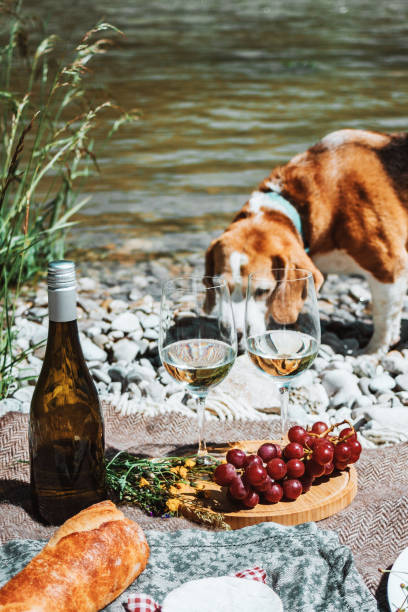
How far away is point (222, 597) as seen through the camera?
173 centimetres

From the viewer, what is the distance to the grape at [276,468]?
2.36 m

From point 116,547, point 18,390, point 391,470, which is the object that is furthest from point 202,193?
point 116,547

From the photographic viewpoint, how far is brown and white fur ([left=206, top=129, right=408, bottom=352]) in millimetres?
4625

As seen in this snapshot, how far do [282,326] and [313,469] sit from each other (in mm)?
469

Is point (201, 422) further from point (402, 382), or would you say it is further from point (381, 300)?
point (381, 300)

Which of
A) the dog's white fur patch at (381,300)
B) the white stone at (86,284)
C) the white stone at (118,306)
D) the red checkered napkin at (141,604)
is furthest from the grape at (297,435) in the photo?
the white stone at (86,284)

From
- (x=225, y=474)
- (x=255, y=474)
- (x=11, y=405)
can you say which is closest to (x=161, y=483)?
(x=225, y=474)

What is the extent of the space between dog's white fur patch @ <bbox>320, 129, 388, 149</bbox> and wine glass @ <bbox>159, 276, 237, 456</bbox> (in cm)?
274

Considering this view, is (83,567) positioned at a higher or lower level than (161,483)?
higher

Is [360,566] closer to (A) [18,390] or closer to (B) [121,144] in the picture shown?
(A) [18,390]

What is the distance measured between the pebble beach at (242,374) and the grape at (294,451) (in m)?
0.62

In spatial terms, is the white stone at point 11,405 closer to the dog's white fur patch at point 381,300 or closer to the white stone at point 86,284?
the dog's white fur patch at point 381,300

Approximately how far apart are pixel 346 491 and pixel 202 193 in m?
7.86

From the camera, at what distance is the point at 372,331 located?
17.3 ft
